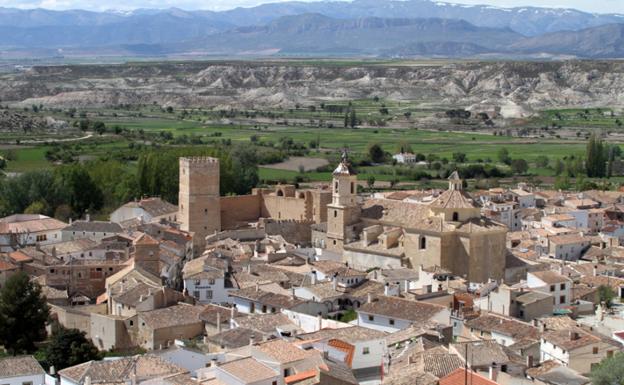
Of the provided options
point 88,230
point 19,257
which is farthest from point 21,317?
point 88,230

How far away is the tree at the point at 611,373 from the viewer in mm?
19234

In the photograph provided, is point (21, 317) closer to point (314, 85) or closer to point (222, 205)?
point (222, 205)

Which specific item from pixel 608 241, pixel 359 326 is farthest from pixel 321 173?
pixel 359 326

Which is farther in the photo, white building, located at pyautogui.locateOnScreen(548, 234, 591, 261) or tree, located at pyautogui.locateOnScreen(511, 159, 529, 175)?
tree, located at pyautogui.locateOnScreen(511, 159, 529, 175)

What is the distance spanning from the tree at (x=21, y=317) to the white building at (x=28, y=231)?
8227 millimetres

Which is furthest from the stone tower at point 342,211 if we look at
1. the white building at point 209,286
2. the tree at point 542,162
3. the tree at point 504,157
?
the tree at point 542,162

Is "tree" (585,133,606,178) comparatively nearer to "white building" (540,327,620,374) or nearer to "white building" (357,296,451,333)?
"white building" (357,296,451,333)

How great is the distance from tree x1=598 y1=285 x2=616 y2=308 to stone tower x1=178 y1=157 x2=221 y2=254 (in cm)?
1499

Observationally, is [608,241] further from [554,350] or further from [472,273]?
[554,350]

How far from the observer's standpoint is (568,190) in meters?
60.3

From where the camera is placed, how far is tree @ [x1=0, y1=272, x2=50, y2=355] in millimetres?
27031

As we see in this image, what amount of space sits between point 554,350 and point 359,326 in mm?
4774

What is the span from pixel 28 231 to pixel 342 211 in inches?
423

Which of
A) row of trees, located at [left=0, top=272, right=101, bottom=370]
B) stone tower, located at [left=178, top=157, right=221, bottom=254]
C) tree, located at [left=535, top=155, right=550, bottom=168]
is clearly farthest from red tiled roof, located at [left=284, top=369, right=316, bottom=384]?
tree, located at [left=535, top=155, right=550, bottom=168]
